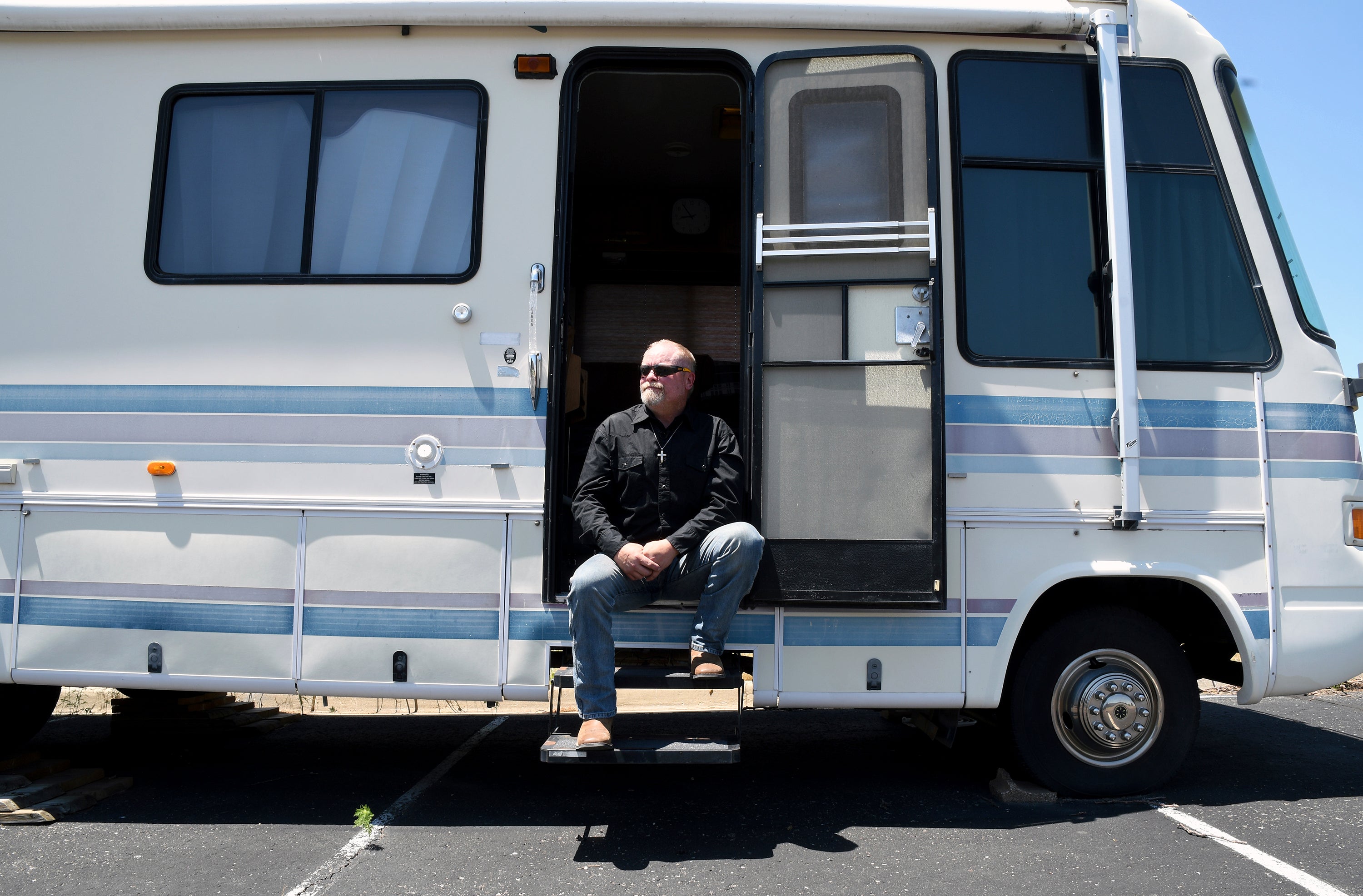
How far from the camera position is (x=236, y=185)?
12.8 ft

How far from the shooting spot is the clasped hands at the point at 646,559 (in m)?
3.45

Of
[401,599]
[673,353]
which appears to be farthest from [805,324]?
[401,599]

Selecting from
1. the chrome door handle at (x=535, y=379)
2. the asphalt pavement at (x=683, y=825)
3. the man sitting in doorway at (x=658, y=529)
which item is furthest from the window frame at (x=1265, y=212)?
the chrome door handle at (x=535, y=379)

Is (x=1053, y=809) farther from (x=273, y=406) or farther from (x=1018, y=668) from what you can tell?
(x=273, y=406)

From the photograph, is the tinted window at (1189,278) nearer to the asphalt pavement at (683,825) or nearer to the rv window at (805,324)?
the rv window at (805,324)

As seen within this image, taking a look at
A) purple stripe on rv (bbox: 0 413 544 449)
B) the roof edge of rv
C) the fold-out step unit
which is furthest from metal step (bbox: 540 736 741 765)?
the roof edge of rv

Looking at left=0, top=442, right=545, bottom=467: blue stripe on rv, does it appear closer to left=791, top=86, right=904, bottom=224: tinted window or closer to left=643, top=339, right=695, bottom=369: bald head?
left=643, top=339, right=695, bottom=369: bald head

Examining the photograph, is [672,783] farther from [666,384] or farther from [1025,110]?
[1025,110]

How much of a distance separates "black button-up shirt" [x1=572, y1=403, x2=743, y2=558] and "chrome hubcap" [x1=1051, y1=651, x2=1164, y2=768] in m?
1.54

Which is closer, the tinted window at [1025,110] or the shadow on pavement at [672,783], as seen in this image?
the shadow on pavement at [672,783]

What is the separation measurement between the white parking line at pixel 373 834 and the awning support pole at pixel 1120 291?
10.1 ft

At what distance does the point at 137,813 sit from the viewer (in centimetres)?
378

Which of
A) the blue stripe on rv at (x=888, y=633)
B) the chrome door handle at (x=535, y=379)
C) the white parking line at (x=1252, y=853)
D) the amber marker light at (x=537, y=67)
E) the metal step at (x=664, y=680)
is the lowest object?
the white parking line at (x=1252, y=853)

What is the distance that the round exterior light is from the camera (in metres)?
3.69
